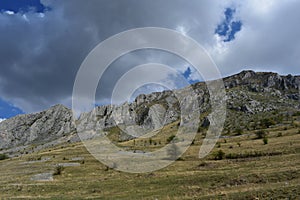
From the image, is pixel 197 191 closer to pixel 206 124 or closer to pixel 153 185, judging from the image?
pixel 153 185

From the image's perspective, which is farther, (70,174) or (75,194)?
(70,174)

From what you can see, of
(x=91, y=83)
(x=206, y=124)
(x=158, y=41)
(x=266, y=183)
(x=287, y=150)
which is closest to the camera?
(x=266, y=183)

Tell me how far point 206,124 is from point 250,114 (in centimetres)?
4035

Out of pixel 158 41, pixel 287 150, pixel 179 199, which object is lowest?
pixel 179 199

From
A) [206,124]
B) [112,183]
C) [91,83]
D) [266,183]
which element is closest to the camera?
[266,183]

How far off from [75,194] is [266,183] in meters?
22.5

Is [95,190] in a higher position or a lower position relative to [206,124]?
lower

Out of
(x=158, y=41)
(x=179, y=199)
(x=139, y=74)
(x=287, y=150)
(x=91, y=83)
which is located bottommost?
(x=179, y=199)

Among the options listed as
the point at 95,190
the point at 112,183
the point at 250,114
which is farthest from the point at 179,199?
the point at 250,114

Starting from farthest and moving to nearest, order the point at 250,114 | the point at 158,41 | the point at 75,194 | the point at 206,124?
the point at 250,114 < the point at 206,124 < the point at 158,41 < the point at 75,194

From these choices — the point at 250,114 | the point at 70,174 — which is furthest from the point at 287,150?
the point at 250,114

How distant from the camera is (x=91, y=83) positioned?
44.4m

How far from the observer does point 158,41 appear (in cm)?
5144

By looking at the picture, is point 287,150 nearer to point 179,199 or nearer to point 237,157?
point 237,157
